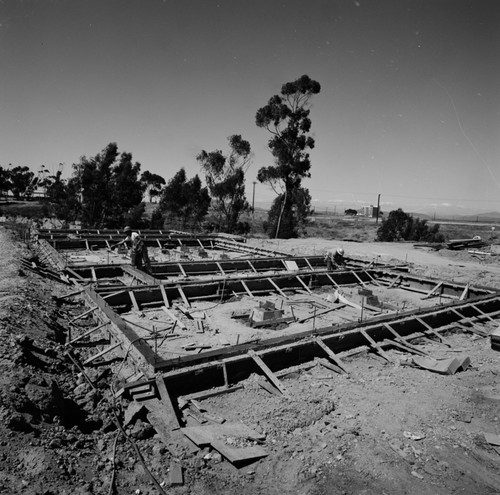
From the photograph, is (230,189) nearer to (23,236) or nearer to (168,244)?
(168,244)

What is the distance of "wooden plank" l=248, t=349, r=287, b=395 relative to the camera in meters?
4.77

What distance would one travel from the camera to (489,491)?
3.13 m

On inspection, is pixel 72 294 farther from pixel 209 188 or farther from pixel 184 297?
pixel 209 188

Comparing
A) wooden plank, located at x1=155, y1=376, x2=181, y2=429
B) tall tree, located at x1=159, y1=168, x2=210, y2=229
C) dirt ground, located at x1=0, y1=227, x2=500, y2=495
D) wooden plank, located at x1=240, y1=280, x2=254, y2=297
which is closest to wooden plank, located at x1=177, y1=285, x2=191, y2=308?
wooden plank, located at x1=240, y1=280, x2=254, y2=297

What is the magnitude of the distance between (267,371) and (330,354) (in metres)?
1.23

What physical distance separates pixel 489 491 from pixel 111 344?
16.3 feet

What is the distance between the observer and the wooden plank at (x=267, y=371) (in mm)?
4766

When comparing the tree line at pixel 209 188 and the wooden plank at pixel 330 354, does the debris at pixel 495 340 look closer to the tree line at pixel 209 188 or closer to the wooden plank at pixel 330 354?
the wooden plank at pixel 330 354

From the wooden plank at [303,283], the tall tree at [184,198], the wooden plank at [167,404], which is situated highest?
the tall tree at [184,198]

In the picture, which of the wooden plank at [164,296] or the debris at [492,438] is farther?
the wooden plank at [164,296]

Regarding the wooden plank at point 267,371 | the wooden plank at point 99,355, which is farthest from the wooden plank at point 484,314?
the wooden plank at point 99,355

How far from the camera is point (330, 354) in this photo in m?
5.75

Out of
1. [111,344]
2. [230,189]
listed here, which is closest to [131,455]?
[111,344]

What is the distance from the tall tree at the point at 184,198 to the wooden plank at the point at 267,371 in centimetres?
2629
